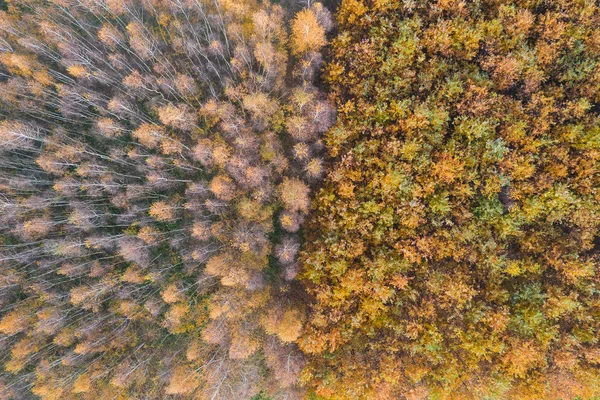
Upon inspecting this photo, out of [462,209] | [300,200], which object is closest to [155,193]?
[300,200]

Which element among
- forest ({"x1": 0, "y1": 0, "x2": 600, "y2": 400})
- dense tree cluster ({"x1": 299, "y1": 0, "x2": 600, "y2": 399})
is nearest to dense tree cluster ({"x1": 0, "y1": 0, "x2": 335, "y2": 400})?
forest ({"x1": 0, "y1": 0, "x2": 600, "y2": 400})

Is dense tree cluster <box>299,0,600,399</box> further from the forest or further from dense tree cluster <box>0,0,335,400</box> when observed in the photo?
dense tree cluster <box>0,0,335,400</box>

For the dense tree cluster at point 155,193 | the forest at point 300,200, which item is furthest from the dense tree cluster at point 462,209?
the dense tree cluster at point 155,193

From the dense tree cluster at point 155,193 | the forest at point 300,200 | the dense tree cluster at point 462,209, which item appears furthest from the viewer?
the dense tree cluster at point 155,193

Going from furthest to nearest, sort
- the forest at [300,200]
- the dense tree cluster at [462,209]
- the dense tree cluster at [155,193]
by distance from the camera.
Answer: the dense tree cluster at [155,193] < the forest at [300,200] < the dense tree cluster at [462,209]

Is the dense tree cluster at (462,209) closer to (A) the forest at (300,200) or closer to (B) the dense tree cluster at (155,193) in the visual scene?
(A) the forest at (300,200)

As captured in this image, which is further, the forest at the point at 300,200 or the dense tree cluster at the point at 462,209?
the forest at the point at 300,200
